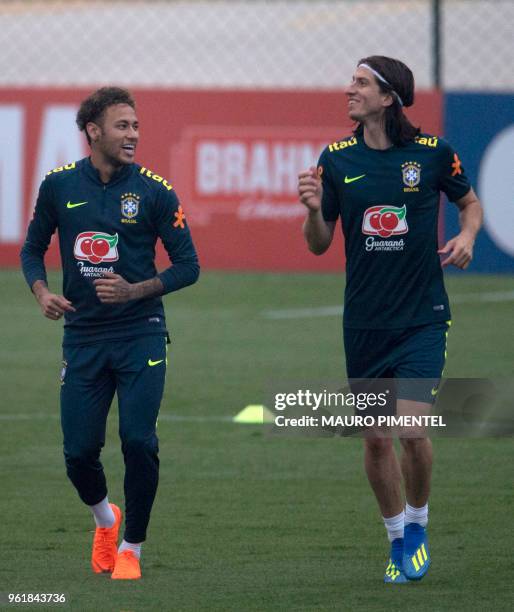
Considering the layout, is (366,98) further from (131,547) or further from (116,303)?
(131,547)

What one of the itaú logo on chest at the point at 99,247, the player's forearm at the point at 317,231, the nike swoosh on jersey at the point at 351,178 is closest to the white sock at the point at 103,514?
the itaú logo on chest at the point at 99,247

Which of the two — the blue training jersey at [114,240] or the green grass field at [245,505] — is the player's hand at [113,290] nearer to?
the blue training jersey at [114,240]

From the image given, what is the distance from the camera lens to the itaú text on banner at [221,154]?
748 inches

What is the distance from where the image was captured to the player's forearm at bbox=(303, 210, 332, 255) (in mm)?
6582

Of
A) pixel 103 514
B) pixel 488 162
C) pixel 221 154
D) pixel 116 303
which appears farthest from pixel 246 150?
pixel 116 303

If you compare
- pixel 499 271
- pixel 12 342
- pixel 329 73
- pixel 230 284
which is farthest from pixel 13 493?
pixel 329 73

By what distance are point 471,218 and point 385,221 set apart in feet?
1.47

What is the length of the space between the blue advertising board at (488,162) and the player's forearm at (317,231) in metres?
11.8

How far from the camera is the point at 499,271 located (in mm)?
18828

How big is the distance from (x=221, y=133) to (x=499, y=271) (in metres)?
3.87

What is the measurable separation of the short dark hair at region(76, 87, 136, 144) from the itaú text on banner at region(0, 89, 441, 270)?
478 inches

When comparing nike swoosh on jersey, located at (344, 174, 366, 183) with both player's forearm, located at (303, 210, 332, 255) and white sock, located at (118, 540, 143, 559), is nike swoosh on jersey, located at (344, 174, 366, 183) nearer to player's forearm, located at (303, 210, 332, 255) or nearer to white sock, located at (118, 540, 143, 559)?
player's forearm, located at (303, 210, 332, 255)

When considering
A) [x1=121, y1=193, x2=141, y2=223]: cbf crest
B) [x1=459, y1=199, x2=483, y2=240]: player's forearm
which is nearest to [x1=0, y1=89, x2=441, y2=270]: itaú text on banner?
[x1=459, y1=199, x2=483, y2=240]: player's forearm

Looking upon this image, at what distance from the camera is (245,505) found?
8.19 m
